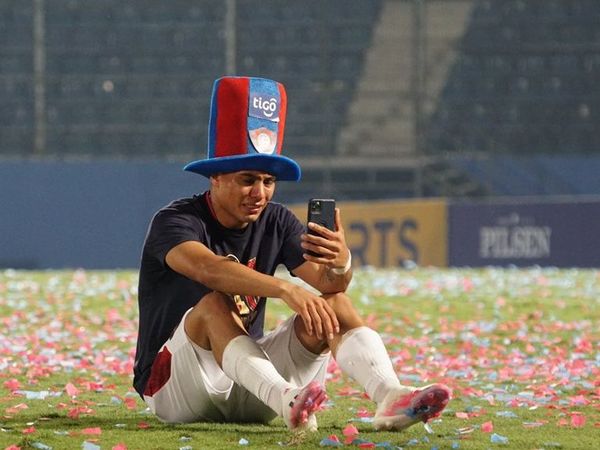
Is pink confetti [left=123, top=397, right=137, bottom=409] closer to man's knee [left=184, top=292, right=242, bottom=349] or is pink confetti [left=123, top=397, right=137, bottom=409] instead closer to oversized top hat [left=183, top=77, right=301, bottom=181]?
man's knee [left=184, top=292, right=242, bottom=349]

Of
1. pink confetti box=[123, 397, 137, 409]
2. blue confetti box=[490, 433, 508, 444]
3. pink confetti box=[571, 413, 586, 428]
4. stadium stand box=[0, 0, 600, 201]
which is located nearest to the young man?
blue confetti box=[490, 433, 508, 444]

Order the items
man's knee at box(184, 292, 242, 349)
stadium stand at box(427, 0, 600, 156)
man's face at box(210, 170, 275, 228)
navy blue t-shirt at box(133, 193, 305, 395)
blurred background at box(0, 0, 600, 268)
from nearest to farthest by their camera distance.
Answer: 1. man's knee at box(184, 292, 242, 349)
2. man's face at box(210, 170, 275, 228)
3. navy blue t-shirt at box(133, 193, 305, 395)
4. blurred background at box(0, 0, 600, 268)
5. stadium stand at box(427, 0, 600, 156)

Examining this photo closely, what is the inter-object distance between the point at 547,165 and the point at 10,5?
10269mm

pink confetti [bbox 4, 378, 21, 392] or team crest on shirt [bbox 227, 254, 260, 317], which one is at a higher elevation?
team crest on shirt [bbox 227, 254, 260, 317]

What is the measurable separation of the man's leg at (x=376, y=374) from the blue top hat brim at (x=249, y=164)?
419 millimetres

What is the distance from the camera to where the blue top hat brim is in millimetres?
3908

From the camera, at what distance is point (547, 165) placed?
22469mm

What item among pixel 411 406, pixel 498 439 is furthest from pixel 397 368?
pixel 411 406

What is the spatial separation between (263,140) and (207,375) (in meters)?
0.75

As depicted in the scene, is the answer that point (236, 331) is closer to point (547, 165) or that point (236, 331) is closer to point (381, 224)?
point (381, 224)

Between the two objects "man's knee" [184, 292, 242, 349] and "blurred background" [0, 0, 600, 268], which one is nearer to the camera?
"man's knee" [184, 292, 242, 349]

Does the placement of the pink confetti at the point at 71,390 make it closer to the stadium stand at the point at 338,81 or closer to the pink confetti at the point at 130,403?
the pink confetti at the point at 130,403

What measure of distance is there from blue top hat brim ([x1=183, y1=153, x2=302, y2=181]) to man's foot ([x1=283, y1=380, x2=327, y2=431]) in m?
0.71

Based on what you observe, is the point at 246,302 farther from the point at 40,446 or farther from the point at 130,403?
the point at 130,403
